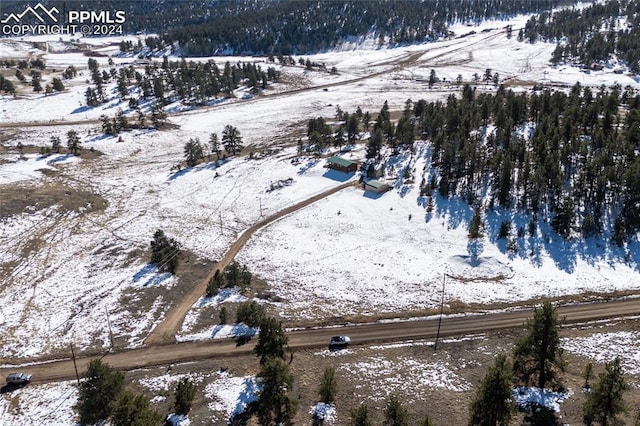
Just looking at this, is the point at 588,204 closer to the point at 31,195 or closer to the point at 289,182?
the point at 289,182

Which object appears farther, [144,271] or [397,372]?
[144,271]

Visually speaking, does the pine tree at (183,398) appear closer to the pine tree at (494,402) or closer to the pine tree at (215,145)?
the pine tree at (494,402)

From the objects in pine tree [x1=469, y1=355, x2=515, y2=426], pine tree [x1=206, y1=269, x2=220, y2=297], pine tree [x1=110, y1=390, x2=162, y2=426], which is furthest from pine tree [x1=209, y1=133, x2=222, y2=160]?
pine tree [x1=469, y1=355, x2=515, y2=426]

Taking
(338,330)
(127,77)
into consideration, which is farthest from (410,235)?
(127,77)

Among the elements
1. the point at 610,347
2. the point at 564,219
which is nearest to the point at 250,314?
the point at 610,347

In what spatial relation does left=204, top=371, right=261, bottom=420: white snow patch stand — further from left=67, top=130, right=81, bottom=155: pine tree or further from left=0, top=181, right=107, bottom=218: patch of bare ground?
left=67, top=130, right=81, bottom=155: pine tree

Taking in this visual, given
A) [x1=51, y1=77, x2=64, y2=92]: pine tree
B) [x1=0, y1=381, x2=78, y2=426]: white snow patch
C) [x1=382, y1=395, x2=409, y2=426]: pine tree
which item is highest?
[x1=51, y1=77, x2=64, y2=92]: pine tree
